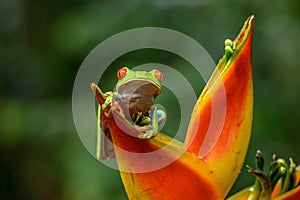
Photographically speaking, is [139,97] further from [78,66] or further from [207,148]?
[78,66]

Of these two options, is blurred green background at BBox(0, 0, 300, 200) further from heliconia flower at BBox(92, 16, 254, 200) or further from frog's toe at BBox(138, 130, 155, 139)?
frog's toe at BBox(138, 130, 155, 139)

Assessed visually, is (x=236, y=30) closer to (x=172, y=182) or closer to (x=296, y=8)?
(x=296, y=8)

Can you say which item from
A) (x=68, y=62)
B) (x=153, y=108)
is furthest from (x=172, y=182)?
(x=68, y=62)

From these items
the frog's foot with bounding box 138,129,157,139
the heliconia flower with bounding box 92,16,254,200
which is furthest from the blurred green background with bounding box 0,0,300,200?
the frog's foot with bounding box 138,129,157,139

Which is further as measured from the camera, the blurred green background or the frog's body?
the blurred green background

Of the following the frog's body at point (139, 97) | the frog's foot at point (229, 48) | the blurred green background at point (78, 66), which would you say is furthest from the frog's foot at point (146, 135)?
the blurred green background at point (78, 66)

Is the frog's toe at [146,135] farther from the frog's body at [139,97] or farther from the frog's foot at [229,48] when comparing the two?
the frog's foot at [229,48]

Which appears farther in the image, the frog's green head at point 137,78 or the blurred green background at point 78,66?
the blurred green background at point 78,66
